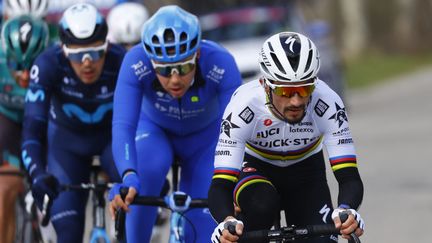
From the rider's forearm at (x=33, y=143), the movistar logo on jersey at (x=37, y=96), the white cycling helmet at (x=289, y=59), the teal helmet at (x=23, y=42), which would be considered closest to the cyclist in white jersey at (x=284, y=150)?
the white cycling helmet at (x=289, y=59)

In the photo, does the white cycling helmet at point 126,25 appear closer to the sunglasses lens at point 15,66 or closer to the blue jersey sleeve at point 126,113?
the sunglasses lens at point 15,66

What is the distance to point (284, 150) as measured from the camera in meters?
7.07

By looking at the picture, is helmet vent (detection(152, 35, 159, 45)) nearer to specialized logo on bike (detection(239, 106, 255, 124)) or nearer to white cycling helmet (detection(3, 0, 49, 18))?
specialized logo on bike (detection(239, 106, 255, 124))

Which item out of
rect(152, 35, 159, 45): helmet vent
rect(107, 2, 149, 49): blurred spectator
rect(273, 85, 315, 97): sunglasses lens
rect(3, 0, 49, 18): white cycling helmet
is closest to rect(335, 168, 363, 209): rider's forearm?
rect(273, 85, 315, 97): sunglasses lens

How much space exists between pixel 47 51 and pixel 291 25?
535 inches

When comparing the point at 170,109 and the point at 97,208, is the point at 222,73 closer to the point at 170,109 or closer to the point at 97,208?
the point at 170,109

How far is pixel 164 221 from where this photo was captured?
10258 millimetres

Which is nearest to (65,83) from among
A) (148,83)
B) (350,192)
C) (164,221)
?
(148,83)

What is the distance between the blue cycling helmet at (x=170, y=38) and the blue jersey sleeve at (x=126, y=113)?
0.73ft

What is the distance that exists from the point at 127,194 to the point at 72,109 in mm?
1846

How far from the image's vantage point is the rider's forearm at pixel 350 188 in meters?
6.47

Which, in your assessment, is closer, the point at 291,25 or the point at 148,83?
the point at 148,83

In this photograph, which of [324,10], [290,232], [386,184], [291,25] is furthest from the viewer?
[324,10]

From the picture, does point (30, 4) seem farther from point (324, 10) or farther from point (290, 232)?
point (324, 10)
